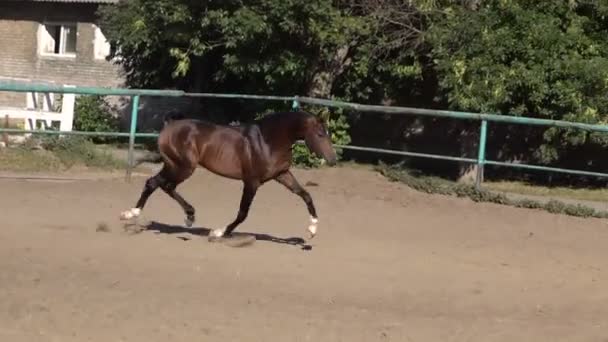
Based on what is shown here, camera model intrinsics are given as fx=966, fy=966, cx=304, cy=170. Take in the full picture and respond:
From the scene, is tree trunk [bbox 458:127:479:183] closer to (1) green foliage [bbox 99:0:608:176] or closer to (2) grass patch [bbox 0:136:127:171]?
(1) green foliage [bbox 99:0:608:176]

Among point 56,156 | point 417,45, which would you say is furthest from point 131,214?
point 417,45

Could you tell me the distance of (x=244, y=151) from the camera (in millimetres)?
10344

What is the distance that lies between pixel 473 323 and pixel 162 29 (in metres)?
11.9

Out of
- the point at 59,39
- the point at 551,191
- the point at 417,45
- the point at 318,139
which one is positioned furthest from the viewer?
the point at 59,39

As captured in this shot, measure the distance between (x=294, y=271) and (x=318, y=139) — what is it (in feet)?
5.23

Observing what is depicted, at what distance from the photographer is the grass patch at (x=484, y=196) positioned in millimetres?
14062

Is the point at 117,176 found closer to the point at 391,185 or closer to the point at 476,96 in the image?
the point at 391,185

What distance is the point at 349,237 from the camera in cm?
1159

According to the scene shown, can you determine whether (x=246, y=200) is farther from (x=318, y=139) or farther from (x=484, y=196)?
(x=484, y=196)

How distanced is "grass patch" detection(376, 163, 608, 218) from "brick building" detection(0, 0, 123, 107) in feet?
43.2

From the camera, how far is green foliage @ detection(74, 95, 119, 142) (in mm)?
23219

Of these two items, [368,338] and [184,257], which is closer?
[368,338]

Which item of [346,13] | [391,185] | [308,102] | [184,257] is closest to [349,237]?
[184,257]

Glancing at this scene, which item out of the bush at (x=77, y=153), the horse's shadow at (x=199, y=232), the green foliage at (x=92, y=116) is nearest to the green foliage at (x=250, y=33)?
the bush at (x=77, y=153)
